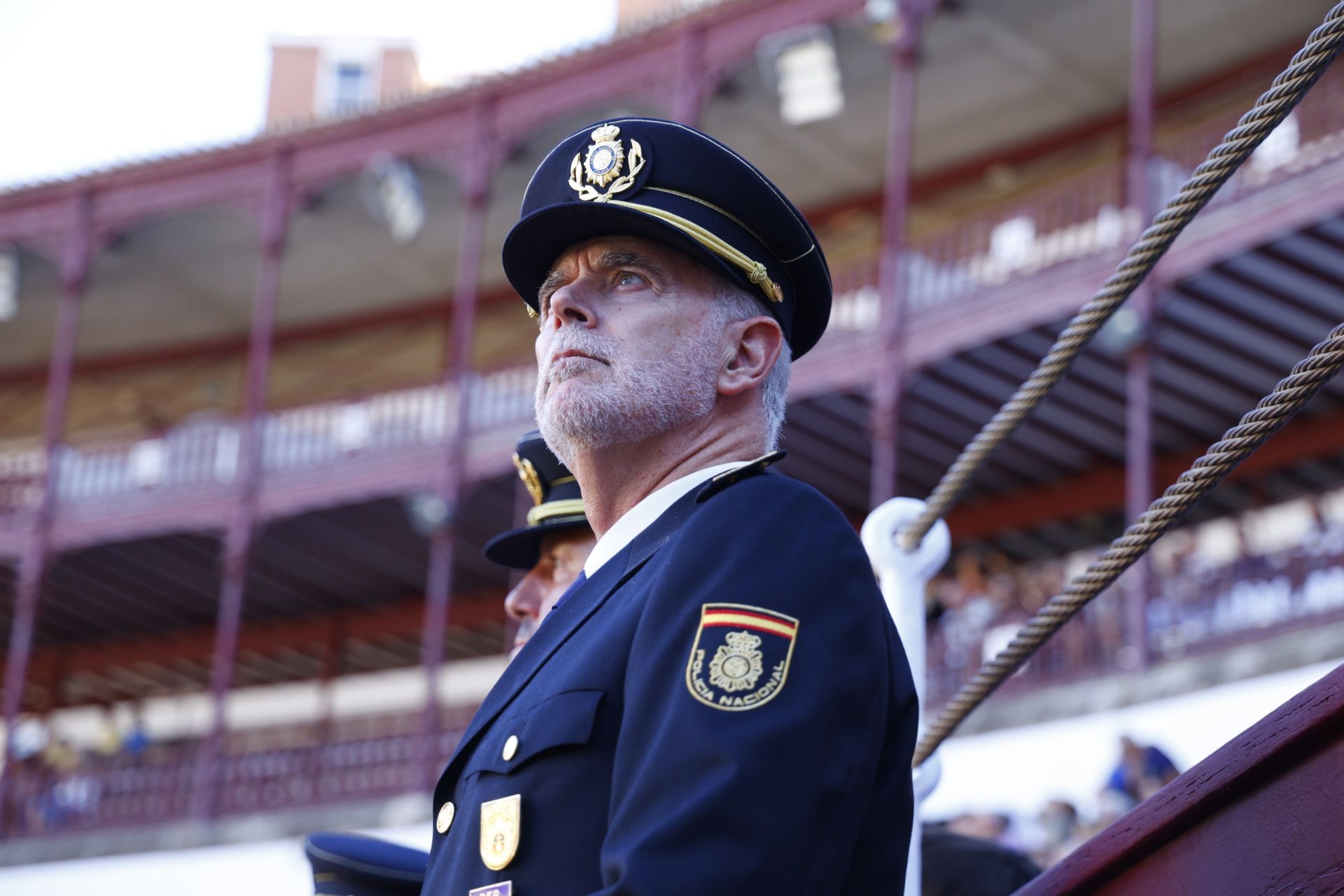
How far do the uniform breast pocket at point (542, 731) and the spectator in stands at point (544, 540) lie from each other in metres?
1.95

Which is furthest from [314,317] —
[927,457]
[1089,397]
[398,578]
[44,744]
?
[1089,397]

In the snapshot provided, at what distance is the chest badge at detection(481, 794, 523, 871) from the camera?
168cm

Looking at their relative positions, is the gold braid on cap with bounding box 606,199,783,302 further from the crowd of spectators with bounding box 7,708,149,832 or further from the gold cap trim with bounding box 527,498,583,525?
the crowd of spectators with bounding box 7,708,149,832

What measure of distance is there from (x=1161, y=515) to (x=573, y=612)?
2.22 ft

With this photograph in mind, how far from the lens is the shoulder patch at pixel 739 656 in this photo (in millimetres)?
1515

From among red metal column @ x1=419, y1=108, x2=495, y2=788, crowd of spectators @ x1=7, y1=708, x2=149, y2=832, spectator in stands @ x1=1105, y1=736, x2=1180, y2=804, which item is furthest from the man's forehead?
crowd of spectators @ x1=7, y1=708, x2=149, y2=832

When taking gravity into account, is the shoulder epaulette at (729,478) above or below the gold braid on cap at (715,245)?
below

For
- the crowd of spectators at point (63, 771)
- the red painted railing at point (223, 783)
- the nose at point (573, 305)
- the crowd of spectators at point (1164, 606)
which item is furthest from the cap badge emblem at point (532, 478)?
the crowd of spectators at point (63, 771)

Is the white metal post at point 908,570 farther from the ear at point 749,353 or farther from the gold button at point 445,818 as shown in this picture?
the gold button at point 445,818

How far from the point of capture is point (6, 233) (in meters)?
20.6

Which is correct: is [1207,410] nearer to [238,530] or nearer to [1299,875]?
[238,530]

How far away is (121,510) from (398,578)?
3.71 metres

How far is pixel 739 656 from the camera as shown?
60.6 inches

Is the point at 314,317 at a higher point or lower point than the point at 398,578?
higher
